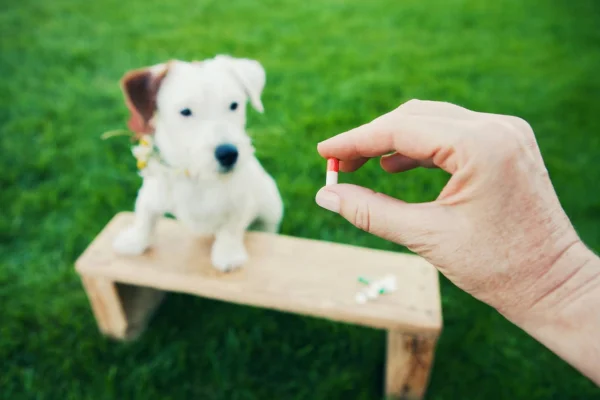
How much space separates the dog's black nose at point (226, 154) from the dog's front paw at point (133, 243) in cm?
59

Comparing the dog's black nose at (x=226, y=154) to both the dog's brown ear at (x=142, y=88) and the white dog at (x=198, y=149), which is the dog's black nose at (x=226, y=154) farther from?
the dog's brown ear at (x=142, y=88)

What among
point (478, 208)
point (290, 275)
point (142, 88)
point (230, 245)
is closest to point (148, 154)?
point (142, 88)

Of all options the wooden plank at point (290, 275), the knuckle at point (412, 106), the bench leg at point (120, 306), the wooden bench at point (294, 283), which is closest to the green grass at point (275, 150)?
the bench leg at point (120, 306)

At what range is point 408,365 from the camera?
1884 mm

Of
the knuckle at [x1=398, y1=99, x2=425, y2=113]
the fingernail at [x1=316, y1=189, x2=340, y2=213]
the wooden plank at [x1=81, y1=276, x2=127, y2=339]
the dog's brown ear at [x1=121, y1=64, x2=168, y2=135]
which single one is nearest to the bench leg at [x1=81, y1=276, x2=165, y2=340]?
the wooden plank at [x1=81, y1=276, x2=127, y2=339]

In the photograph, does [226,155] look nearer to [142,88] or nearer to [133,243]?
[142,88]

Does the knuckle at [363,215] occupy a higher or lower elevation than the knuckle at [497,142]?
lower

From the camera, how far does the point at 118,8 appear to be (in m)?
5.00

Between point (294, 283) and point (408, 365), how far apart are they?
0.53m

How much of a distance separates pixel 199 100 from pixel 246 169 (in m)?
0.41

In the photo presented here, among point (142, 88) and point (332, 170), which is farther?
point (142, 88)

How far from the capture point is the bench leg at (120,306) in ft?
6.61

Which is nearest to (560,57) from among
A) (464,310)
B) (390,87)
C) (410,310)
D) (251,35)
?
(390,87)

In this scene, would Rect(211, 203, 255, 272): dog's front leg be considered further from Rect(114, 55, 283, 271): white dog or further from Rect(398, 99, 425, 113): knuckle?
Rect(398, 99, 425, 113): knuckle
